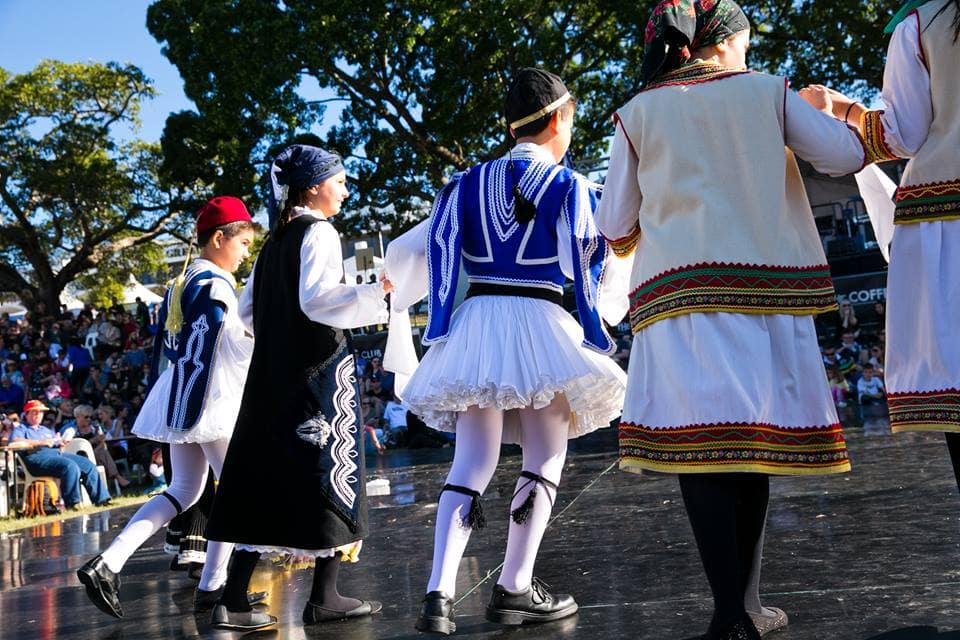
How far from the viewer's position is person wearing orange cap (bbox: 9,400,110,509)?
1088cm

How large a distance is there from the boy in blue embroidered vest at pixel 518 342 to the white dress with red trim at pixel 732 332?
461 millimetres

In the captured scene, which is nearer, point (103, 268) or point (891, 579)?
point (891, 579)

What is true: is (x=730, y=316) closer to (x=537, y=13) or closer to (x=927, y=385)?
(x=927, y=385)

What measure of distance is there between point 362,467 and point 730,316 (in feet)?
5.31

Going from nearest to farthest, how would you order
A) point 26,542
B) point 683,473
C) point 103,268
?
point 683,473
point 26,542
point 103,268

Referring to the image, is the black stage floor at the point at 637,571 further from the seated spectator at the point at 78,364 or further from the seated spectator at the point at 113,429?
the seated spectator at the point at 78,364

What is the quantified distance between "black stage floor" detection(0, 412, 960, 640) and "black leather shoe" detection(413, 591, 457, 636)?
0.20m

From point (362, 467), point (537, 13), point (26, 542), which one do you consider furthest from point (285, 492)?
point (537, 13)

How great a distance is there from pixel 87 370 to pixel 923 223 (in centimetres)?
2058

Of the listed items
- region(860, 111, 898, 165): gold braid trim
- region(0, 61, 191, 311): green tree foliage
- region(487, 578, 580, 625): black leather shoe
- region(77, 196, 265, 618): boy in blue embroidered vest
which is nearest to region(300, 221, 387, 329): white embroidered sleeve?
region(77, 196, 265, 618): boy in blue embroidered vest

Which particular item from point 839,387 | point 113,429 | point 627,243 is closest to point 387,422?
point 113,429

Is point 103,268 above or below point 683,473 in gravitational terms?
above

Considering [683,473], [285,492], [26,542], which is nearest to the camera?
[683,473]

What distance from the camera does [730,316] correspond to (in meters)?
2.60
